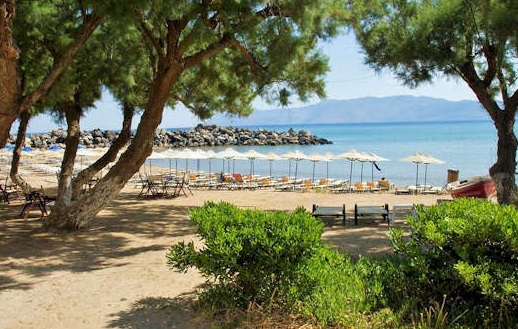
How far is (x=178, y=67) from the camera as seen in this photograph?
9242 mm

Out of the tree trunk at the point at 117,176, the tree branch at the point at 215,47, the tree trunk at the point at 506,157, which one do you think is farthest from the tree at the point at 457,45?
the tree trunk at the point at 117,176

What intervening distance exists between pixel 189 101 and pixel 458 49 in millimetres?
7338

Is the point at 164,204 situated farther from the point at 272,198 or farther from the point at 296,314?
the point at 296,314

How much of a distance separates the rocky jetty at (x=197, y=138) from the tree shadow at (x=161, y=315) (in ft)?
182

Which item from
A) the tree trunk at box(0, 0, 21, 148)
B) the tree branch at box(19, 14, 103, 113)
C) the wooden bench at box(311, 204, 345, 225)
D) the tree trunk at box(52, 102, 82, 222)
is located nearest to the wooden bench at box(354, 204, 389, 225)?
the wooden bench at box(311, 204, 345, 225)

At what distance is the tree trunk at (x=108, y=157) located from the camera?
10.7 metres

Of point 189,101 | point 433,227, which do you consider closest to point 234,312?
point 433,227

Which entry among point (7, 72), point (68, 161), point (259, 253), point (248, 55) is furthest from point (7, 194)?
point (259, 253)

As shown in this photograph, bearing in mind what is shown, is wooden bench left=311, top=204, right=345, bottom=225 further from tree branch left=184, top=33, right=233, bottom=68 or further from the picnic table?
the picnic table

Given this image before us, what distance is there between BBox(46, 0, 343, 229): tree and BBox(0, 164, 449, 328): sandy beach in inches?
41.5

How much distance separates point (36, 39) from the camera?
10.1 m

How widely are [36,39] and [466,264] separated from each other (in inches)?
368

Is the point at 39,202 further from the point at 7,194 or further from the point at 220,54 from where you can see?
the point at 220,54

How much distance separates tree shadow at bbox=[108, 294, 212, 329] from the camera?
15.2 feet
